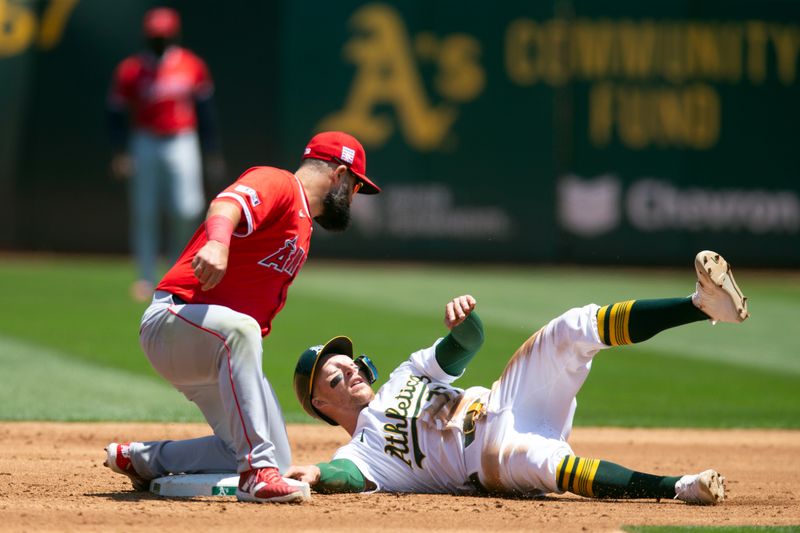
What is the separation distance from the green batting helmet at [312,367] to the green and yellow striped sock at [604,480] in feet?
3.06

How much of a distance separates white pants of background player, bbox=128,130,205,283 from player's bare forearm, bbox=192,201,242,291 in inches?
298

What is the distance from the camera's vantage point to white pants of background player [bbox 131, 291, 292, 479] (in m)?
4.44

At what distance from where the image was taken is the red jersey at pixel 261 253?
453cm

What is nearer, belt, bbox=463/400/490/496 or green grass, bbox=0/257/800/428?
belt, bbox=463/400/490/496

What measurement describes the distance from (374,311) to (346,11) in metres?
5.76

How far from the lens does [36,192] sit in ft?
51.6

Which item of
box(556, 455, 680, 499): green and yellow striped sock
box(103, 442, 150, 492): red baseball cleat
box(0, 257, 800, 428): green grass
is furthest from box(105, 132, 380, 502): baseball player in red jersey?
box(0, 257, 800, 428): green grass

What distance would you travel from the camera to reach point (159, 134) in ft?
39.3

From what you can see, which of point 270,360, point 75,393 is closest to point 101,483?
point 75,393

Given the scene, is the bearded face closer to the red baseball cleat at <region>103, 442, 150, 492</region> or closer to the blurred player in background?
the red baseball cleat at <region>103, 442, 150, 492</region>

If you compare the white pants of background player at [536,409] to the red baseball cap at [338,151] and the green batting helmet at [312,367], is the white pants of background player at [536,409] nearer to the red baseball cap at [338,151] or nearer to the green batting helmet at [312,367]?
the green batting helmet at [312,367]

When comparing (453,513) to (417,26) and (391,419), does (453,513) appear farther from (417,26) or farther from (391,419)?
(417,26)

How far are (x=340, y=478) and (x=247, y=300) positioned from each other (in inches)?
30.7

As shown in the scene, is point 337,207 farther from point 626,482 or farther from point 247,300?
point 626,482
